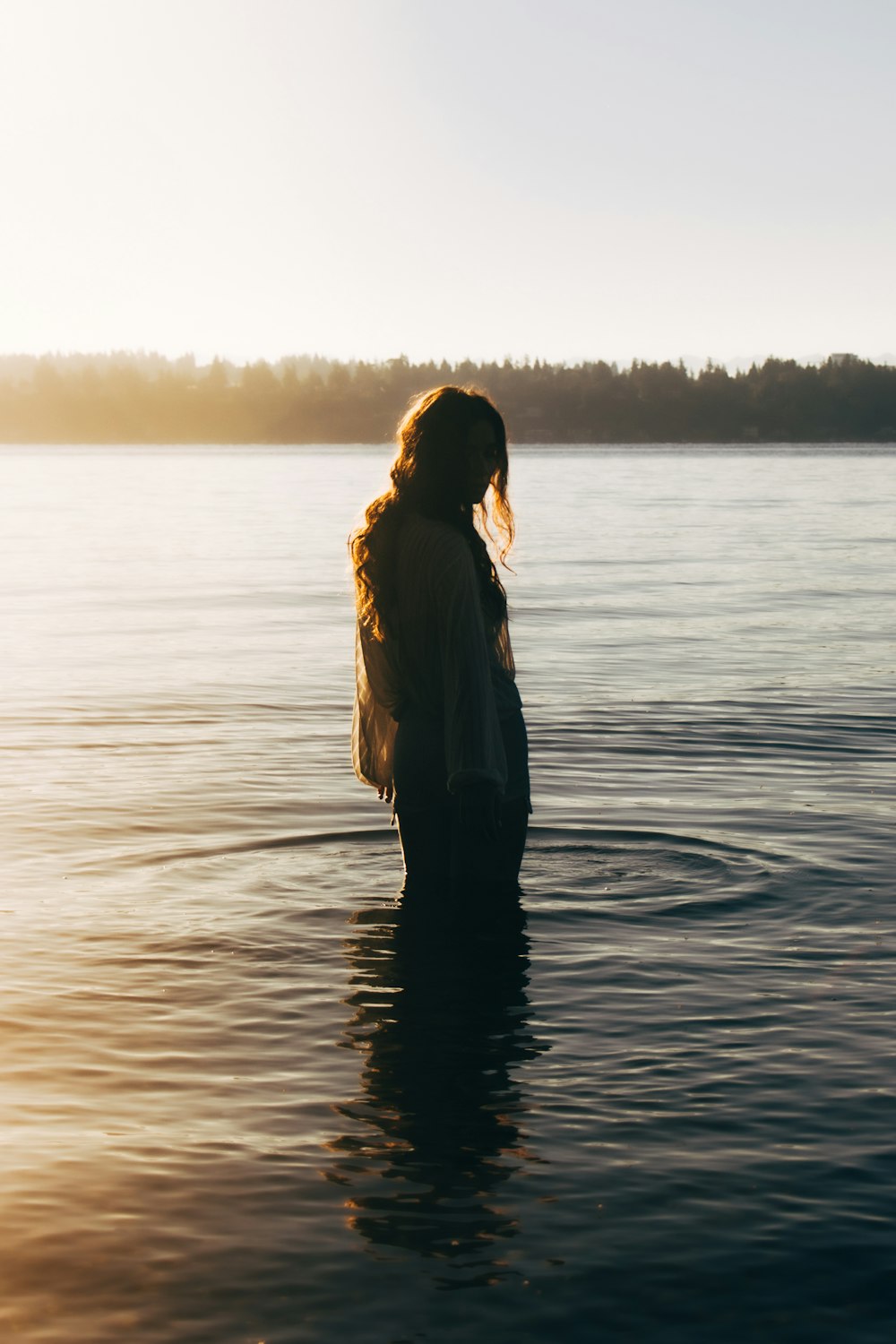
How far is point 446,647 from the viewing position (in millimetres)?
5617

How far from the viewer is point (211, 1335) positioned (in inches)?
158

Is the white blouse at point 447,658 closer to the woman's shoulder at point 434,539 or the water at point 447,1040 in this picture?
the woman's shoulder at point 434,539

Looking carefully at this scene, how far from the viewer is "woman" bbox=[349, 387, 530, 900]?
18.3ft

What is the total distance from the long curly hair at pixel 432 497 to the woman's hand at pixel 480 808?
0.61 meters

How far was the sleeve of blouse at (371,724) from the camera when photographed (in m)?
6.00

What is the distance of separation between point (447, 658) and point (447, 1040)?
163cm

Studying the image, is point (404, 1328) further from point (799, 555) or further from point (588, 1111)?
point (799, 555)

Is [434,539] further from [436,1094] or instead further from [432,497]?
[436,1094]

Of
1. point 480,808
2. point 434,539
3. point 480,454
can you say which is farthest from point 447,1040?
point 480,454

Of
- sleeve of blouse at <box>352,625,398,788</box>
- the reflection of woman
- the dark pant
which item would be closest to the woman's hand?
the dark pant

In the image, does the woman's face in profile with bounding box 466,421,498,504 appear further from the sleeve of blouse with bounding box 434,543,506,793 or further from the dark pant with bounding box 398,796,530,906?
the dark pant with bounding box 398,796,530,906

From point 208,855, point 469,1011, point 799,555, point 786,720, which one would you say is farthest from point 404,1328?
point 799,555

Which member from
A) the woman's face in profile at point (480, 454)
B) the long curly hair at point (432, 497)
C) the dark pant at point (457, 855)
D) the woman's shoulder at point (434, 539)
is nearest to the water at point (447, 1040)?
the dark pant at point (457, 855)

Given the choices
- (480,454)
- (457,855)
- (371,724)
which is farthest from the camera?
(371,724)
